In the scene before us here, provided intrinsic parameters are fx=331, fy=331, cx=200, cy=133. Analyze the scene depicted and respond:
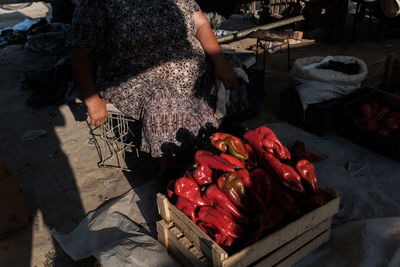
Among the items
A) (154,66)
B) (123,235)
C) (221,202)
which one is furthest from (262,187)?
(154,66)

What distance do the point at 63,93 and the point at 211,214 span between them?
4389 mm

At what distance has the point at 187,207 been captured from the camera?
2064 millimetres

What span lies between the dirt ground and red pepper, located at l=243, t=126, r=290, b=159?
132 cm

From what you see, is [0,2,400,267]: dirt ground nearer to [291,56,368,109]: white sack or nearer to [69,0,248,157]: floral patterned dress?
[291,56,368,109]: white sack

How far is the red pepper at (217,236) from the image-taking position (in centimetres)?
188

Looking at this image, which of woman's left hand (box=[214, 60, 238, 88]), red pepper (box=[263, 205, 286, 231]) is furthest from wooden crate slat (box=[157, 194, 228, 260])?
woman's left hand (box=[214, 60, 238, 88])

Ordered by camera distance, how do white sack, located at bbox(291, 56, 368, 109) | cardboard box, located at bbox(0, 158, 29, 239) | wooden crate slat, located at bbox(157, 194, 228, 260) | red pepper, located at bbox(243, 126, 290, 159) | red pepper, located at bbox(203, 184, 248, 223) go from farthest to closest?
white sack, located at bbox(291, 56, 368, 109) < cardboard box, located at bbox(0, 158, 29, 239) < red pepper, located at bbox(243, 126, 290, 159) < red pepper, located at bbox(203, 184, 248, 223) < wooden crate slat, located at bbox(157, 194, 228, 260)

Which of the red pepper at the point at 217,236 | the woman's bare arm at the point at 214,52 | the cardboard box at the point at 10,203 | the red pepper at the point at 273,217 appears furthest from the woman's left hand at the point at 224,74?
the cardboard box at the point at 10,203

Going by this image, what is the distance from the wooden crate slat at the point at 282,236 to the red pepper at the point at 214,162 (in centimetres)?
47

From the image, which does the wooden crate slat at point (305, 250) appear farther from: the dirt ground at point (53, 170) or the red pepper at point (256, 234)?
the dirt ground at point (53, 170)

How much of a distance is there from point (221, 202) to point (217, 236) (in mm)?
207

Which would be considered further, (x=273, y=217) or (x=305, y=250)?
(x=305, y=250)

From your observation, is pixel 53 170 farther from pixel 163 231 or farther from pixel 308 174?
pixel 308 174

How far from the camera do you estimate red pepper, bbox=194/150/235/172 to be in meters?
2.08
